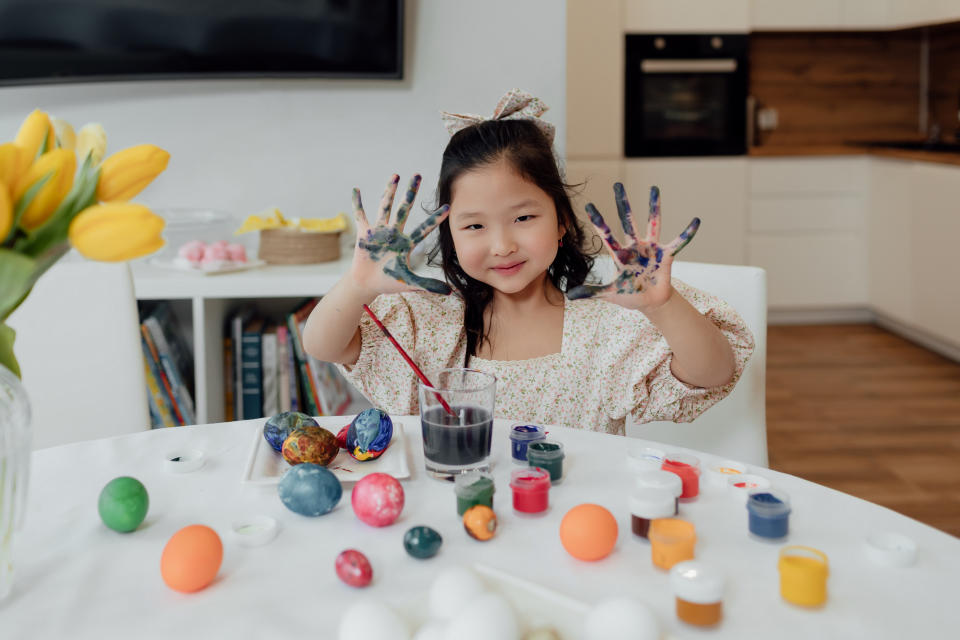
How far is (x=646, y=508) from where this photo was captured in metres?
0.79

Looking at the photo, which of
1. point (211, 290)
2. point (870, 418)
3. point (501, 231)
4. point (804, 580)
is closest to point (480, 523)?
point (804, 580)

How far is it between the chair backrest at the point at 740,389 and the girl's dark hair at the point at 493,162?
19 centimetres

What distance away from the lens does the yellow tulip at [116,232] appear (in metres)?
0.62

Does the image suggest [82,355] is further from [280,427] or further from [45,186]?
[45,186]

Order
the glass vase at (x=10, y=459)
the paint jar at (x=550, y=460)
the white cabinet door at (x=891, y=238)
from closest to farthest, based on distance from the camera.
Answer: the glass vase at (x=10, y=459)
the paint jar at (x=550, y=460)
the white cabinet door at (x=891, y=238)

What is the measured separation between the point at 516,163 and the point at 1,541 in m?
0.89

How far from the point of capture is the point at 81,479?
37.9 inches

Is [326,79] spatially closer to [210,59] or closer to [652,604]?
[210,59]

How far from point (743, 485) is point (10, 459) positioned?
0.64 meters

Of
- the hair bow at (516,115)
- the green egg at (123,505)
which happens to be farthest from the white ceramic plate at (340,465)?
the hair bow at (516,115)

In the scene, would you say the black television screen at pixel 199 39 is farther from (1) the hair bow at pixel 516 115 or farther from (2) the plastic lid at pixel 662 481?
(2) the plastic lid at pixel 662 481

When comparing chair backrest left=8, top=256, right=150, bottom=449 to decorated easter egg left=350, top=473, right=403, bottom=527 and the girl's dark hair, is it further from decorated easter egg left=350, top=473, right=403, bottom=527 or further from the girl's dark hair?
decorated easter egg left=350, top=473, right=403, bottom=527

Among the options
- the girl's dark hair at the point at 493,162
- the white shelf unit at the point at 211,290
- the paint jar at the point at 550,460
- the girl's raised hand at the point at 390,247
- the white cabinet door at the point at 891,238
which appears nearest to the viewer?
the paint jar at the point at 550,460

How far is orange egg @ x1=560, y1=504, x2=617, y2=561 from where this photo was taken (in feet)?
2.47
